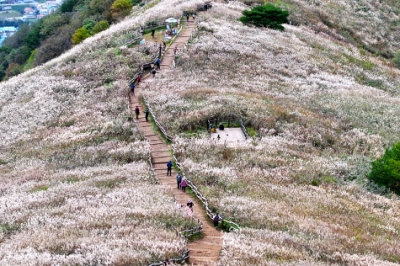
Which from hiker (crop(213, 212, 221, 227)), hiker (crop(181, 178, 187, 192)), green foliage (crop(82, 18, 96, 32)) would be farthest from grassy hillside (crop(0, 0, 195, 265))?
green foliage (crop(82, 18, 96, 32))

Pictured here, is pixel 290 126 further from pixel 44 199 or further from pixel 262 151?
pixel 44 199

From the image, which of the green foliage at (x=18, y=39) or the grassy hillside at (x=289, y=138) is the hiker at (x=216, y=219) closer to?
the grassy hillside at (x=289, y=138)

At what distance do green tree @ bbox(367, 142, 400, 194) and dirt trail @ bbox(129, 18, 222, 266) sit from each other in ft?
32.6

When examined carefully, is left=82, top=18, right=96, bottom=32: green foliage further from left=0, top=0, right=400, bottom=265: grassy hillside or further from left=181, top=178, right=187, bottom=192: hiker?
left=181, top=178, right=187, bottom=192: hiker

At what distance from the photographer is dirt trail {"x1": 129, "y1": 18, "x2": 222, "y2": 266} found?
16234 millimetres

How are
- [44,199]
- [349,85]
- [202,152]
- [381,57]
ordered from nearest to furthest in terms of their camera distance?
[44,199] < [202,152] < [349,85] < [381,57]

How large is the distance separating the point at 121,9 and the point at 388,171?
5954cm

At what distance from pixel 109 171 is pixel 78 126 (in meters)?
9.08

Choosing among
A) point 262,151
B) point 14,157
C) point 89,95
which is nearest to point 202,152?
point 262,151

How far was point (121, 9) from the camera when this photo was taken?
2938 inches

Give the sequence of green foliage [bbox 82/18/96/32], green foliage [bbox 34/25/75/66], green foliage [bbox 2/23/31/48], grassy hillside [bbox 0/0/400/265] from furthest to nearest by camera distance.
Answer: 1. green foliage [bbox 2/23/31/48]
2. green foliage [bbox 34/25/75/66]
3. green foliage [bbox 82/18/96/32]
4. grassy hillside [bbox 0/0/400/265]

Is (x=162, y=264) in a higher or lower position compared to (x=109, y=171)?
higher

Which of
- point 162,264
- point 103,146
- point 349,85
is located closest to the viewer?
point 162,264

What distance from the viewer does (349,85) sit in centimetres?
4466
